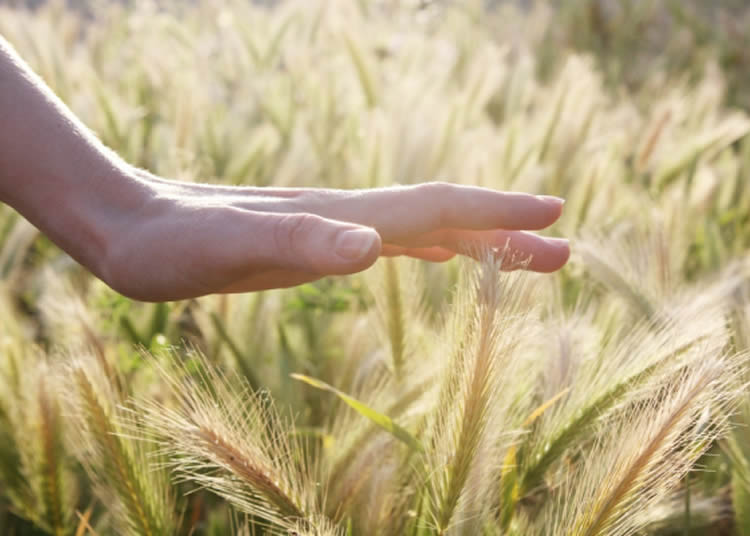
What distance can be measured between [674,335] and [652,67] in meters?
3.16

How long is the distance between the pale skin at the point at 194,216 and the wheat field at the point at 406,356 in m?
0.08

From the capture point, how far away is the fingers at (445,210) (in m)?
0.81

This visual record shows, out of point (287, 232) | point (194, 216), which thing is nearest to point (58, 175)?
point (194, 216)

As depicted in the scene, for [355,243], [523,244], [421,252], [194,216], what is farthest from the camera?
[421,252]

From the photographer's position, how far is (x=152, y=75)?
2.72 metres

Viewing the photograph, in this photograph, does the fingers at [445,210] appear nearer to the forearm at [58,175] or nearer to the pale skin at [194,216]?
the pale skin at [194,216]

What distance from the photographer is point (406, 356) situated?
1.05 metres

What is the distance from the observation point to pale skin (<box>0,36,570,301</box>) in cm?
75

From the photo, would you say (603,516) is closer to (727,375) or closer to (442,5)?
(727,375)

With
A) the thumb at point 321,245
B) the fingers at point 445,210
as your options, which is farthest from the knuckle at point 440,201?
the thumb at point 321,245

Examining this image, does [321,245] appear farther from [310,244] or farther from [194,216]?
[194,216]

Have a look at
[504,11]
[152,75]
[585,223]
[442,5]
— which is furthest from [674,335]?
[442,5]

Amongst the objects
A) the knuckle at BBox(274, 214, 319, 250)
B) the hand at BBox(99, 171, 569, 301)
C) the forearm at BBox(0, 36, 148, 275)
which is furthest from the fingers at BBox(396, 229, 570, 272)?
the forearm at BBox(0, 36, 148, 275)

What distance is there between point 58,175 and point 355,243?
1.31ft
